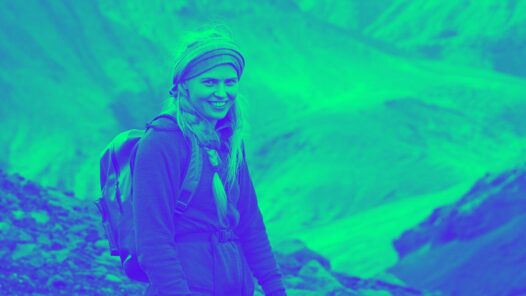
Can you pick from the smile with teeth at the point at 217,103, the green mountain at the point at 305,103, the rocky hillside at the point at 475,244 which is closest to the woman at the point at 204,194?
the smile with teeth at the point at 217,103

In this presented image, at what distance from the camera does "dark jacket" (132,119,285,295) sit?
2.77m

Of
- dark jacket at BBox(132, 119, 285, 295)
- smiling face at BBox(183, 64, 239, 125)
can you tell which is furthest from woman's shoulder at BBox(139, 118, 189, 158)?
smiling face at BBox(183, 64, 239, 125)

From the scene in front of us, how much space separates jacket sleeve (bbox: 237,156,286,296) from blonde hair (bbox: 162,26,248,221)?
0.07 m

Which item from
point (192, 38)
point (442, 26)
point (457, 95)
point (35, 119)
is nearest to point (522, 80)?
point (457, 95)

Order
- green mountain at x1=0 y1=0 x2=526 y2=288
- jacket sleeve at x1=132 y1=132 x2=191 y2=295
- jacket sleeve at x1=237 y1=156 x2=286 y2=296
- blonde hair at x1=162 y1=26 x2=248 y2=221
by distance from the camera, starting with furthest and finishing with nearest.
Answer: green mountain at x1=0 y1=0 x2=526 y2=288, jacket sleeve at x1=237 y1=156 x2=286 y2=296, blonde hair at x1=162 y1=26 x2=248 y2=221, jacket sleeve at x1=132 y1=132 x2=191 y2=295

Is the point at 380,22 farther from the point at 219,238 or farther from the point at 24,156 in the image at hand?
the point at 219,238

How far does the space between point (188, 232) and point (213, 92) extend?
32cm

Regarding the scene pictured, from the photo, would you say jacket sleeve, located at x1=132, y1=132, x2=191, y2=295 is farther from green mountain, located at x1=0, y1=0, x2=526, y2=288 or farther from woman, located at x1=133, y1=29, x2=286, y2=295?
green mountain, located at x1=0, y1=0, x2=526, y2=288

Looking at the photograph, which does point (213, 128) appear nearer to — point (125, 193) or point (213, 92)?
point (213, 92)

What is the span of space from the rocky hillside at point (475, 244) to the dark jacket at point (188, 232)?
22.3ft

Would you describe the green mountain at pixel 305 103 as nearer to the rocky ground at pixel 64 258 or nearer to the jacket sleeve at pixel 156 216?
the rocky ground at pixel 64 258

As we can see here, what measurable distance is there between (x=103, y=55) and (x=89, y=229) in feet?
64.9

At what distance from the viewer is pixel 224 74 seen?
116 inches

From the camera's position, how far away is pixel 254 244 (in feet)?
9.96
